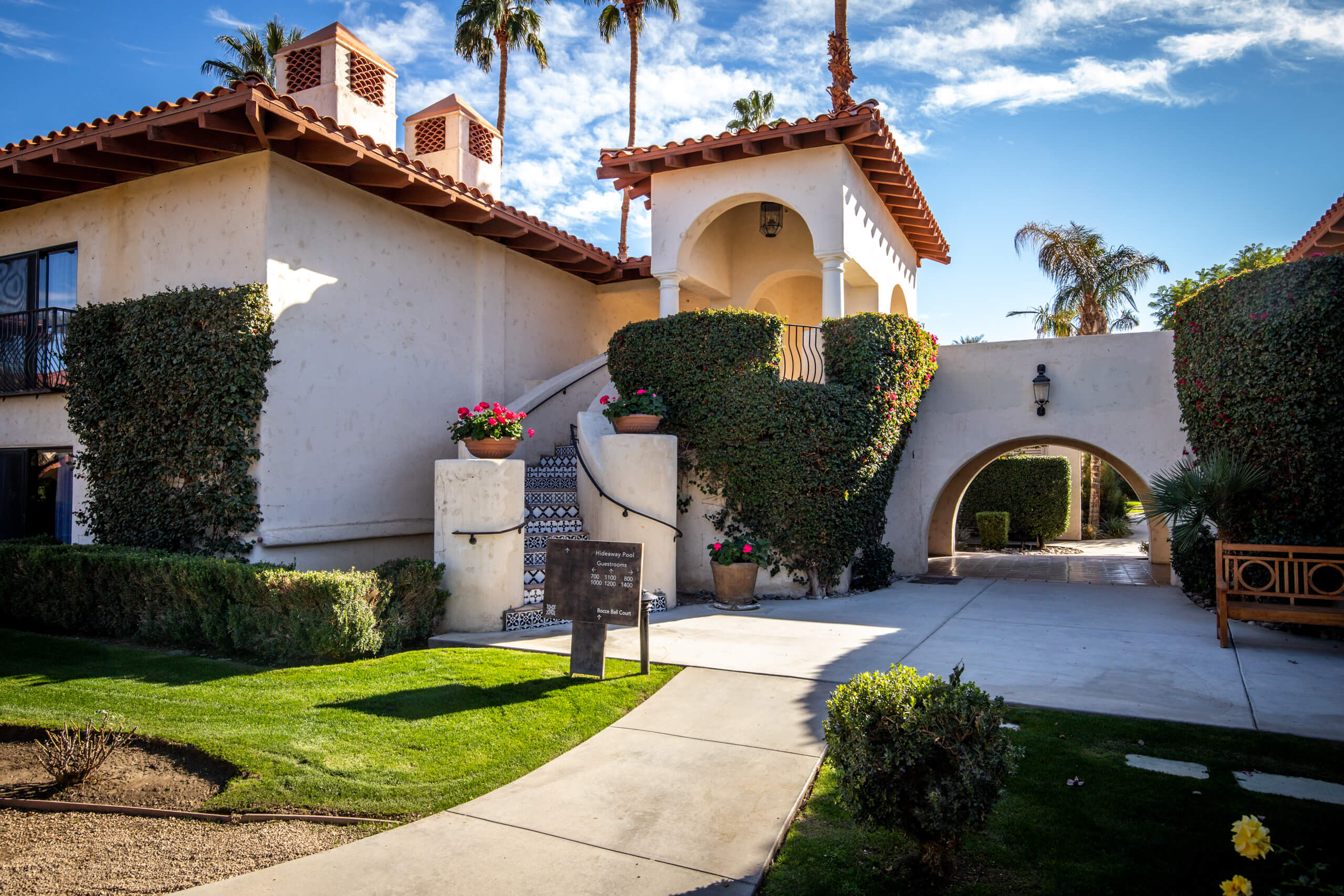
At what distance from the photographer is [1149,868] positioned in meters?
3.40

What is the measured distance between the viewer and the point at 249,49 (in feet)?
88.1

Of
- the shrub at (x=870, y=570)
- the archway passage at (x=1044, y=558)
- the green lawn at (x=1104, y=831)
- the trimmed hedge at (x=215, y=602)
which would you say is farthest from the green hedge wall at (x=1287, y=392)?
the trimmed hedge at (x=215, y=602)

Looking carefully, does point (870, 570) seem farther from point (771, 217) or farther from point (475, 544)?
point (771, 217)

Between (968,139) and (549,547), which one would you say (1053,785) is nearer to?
(549,547)

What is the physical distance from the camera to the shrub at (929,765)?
3.28m

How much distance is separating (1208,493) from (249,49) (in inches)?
1216

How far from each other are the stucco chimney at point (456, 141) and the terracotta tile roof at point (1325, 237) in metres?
13.0

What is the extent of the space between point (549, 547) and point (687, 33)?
929 inches

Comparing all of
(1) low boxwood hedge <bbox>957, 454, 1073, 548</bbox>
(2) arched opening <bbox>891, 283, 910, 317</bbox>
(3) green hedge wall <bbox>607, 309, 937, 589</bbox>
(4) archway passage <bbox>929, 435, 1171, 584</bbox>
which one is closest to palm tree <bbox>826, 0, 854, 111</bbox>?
(2) arched opening <bbox>891, 283, 910, 317</bbox>

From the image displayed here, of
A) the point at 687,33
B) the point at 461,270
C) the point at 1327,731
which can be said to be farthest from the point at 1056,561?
the point at 687,33

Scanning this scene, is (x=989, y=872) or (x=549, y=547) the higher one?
(x=549, y=547)

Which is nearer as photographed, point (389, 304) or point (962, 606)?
point (962, 606)

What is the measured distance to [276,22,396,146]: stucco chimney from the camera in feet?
39.5

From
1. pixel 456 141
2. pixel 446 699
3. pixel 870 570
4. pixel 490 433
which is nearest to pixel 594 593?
pixel 446 699
